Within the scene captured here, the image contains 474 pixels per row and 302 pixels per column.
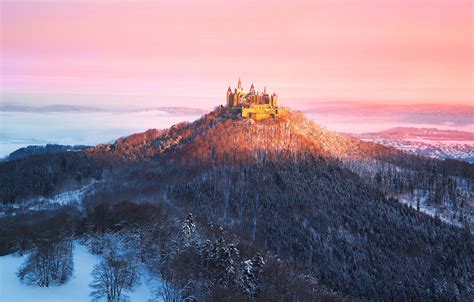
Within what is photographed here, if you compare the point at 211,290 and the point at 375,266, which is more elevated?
the point at 211,290

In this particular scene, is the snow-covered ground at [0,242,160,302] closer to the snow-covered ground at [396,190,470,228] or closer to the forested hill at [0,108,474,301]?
the forested hill at [0,108,474,301]

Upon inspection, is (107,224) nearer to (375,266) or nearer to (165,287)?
(165,287)

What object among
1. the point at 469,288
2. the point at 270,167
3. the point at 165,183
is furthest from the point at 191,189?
the point at 469,288

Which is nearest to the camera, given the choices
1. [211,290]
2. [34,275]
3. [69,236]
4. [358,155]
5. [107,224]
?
[211,290]

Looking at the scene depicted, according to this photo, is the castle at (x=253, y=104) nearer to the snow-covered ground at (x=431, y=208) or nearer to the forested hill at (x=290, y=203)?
the forested hill at (x=290, y=203)

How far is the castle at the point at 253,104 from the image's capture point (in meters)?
181

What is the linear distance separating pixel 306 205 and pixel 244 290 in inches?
3183

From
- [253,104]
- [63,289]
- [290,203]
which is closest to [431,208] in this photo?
[290,203]

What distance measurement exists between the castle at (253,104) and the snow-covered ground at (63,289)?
4690 inches

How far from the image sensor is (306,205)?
454 feet

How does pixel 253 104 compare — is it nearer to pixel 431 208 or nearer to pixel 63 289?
pixel 431 208

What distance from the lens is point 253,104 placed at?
182 metres

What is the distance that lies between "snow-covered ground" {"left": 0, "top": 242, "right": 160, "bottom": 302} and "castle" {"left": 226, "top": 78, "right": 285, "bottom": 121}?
119m

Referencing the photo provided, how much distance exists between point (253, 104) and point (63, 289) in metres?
129
